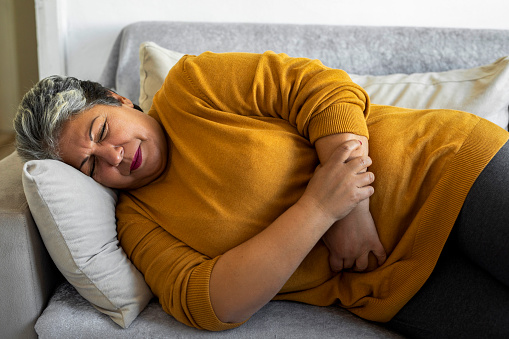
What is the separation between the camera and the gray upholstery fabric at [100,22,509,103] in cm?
174

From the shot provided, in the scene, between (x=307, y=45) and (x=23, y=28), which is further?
(x=23, y=28)

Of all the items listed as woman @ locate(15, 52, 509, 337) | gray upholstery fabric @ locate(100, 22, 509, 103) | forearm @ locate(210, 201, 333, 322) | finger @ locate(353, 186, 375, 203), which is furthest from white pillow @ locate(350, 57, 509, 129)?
forearm @ locate(210, 201, 333, 322)

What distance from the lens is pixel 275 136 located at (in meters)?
1.15

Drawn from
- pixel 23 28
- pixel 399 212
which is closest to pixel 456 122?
pixel 399 212

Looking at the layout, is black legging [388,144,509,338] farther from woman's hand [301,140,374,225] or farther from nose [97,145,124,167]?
nose [97,145,124,167]

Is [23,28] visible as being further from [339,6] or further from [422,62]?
[422,62]

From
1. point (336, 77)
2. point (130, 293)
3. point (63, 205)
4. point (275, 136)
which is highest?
point (336, 77)

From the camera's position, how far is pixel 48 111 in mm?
1147

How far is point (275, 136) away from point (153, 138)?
0.99ft

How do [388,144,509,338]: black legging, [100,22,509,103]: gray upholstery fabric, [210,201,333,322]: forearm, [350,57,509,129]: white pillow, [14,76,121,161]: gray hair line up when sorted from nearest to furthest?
[388,144,509,338]: black legging
[210,201,333,322]: forearm
[14,76,121,161]: gray hair
[350,57,509,129]: white pillow
[100,22,509,103]: gray upholstery fabric

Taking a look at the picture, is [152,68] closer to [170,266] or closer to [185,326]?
[170,266]

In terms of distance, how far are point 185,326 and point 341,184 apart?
17.9 inches

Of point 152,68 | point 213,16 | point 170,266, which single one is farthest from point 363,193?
point 213,16

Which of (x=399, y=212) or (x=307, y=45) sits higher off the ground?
(x=307, y=45)
